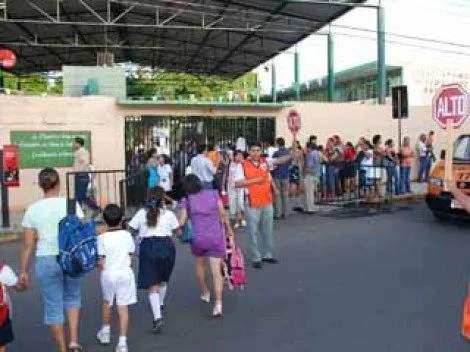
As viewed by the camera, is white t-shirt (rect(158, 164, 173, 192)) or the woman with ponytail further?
white t-shirt (rect(158, 164, 173, 192))

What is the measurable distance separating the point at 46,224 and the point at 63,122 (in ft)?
40.9

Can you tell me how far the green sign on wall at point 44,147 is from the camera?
1708cm

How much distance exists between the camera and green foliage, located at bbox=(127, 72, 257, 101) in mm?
45125

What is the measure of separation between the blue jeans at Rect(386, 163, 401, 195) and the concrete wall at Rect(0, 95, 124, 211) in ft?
23.6

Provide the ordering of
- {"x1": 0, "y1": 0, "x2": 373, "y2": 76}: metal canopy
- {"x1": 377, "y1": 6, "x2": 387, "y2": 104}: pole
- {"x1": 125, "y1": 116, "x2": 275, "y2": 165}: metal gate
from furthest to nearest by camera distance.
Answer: {"x1": 377, "y1": 6, "x2": 387, "y2": 104}: pole
{"x1": 0, "y1": 0, "x2": 373, "y2": 76}: metal canopy
{"x1": 125, "y1": 116, "x2": 275, "y2": 165}: metal gate

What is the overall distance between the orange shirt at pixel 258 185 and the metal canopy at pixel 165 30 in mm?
11913

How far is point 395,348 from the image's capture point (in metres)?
5.76

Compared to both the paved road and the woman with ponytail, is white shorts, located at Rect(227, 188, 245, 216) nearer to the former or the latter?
the paved road

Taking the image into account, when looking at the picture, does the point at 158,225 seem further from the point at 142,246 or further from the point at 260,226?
the point at 260,226

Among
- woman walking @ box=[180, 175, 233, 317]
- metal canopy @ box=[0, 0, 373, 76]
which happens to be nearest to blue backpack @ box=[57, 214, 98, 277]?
woman walking @ box=[180, 175, 233, 317]

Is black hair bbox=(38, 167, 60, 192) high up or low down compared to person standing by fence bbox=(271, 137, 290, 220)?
up

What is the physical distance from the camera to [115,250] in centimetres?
590

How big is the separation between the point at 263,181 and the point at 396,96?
1114 cm

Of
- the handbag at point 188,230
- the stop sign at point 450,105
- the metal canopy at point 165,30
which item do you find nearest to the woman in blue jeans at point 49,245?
the handbag at point 188,230
